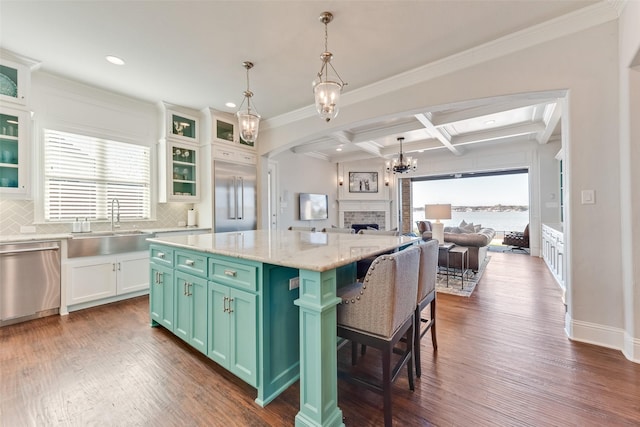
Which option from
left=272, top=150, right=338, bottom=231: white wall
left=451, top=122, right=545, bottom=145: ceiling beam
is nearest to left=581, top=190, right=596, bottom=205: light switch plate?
left=451, top=122, right=545, bottom=145: ceiling beam

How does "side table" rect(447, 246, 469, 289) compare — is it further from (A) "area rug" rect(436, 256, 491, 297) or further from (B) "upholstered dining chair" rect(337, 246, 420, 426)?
(B) "upholstered dining chair" rect(337, 246, 420, 426)

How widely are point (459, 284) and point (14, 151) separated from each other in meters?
5.96

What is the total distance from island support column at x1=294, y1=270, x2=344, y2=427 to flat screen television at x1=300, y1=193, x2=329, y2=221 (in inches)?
221

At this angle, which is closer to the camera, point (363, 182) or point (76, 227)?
point (76, 227)

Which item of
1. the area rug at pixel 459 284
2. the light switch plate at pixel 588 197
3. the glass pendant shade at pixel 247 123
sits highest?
the glass pendant shade at pixel 247 123

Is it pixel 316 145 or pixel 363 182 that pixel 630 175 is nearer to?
pixel 316 145

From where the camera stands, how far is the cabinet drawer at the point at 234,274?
1.60 m

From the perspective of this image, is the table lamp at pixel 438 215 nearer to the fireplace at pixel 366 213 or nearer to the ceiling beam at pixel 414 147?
the ceiling beam at pixel 414 147

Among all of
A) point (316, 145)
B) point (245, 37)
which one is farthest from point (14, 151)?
point (316, 145)

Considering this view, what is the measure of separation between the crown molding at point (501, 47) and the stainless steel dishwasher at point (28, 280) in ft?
13.4

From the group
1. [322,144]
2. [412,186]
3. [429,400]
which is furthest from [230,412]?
[412,186]

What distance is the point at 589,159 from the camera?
230 centimetres

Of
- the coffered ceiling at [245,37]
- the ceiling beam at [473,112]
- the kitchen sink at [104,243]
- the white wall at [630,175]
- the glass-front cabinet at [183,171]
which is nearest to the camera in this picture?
the white wall at [630,175]

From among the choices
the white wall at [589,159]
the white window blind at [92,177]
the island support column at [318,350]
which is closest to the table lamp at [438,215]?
the white wall at [589,159]
